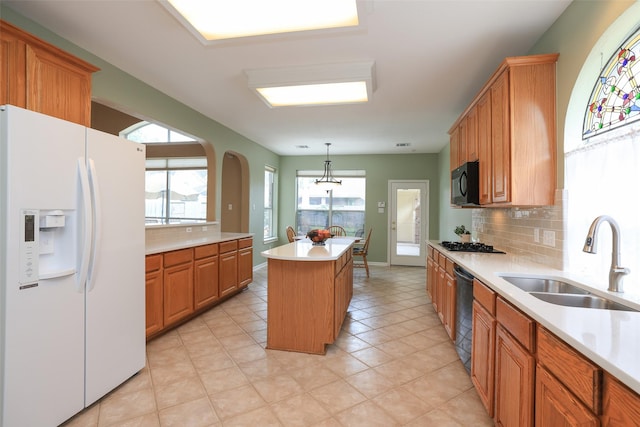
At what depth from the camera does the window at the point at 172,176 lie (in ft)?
21.6

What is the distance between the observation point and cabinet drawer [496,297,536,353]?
4.40ft

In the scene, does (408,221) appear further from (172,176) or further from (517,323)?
(517,323)

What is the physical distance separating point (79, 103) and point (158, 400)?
7.12ft

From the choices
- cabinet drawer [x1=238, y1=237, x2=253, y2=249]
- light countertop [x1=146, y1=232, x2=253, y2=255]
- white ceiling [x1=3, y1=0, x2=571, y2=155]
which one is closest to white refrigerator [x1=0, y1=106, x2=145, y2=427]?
light countertop [x1=146, y1=232, x2=253, y2=255]

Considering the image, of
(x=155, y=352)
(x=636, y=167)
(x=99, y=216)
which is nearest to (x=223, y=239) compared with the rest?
(x=155, y=352)

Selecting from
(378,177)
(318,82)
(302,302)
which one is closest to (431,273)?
(302,302)

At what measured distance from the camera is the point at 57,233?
5.99 feet

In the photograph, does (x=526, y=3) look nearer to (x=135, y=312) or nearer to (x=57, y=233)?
(x=57, y=233)

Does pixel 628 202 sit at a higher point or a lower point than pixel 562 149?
lower

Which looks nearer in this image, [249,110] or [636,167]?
[636,167]

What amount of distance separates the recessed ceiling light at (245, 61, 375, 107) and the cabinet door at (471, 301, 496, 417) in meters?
2.11

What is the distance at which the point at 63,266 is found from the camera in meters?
1.82

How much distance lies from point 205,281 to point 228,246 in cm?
64

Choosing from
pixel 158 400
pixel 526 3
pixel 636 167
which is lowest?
pixel 158 400
